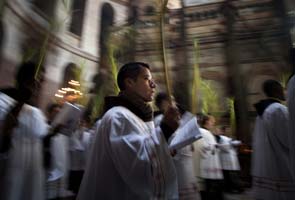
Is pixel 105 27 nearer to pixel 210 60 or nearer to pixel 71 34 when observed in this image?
pixel 71 34

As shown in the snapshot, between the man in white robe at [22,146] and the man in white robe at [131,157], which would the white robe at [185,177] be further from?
the man in white robe at [22,146]

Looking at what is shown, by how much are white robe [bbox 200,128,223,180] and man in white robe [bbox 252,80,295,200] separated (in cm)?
118

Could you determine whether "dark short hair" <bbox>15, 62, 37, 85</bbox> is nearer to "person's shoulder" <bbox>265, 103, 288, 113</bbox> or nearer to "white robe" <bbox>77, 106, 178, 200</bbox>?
"white robe" <bbox>77, 106, 178, 200</bbox>

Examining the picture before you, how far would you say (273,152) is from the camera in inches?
114

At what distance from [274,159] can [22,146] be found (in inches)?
101

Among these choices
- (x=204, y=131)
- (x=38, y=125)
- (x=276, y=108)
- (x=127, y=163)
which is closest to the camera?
(x=127, y=163)

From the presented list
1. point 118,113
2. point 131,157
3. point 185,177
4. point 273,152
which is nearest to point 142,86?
point 118,113

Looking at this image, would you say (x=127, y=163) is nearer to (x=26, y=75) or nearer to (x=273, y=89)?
(x=26, y=75)

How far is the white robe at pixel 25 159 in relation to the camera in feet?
6.92

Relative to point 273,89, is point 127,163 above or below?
below

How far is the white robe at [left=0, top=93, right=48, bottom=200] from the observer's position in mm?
2109

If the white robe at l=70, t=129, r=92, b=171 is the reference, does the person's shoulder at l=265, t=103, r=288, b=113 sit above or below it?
above

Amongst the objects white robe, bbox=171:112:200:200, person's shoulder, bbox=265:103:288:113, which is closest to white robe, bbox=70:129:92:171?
white robe, bbox=171:112:200:200

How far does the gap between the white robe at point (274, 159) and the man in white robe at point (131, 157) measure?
66.8 inches
